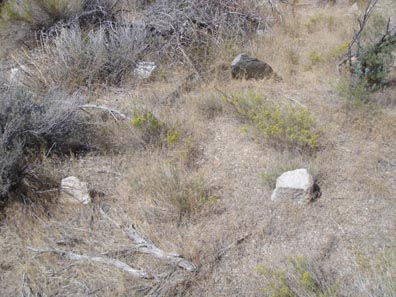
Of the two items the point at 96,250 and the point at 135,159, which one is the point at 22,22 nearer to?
the point at 135,159

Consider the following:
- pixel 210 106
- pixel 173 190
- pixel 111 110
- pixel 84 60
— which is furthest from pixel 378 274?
pixel 84 60

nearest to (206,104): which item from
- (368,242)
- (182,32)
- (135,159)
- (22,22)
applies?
(135,159)

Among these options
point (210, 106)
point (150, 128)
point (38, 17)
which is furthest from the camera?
point (38, 17)

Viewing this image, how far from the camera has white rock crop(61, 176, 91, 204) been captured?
2.95m

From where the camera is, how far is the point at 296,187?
2736 millimetres

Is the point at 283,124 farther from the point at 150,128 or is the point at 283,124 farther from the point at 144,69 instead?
the point at 144,69

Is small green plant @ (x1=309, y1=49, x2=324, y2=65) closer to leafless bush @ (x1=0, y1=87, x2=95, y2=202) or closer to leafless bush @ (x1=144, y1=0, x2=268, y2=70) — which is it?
leafless bush @ (x1=144, y1=0, x2=268, y2=70)

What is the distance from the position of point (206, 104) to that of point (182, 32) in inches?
68.6

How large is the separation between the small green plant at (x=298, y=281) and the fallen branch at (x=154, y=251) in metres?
0.46

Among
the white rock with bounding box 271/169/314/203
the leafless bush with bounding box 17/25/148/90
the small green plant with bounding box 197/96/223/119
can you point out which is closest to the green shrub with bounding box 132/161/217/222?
the white rock with bounding box 271/169/314/203

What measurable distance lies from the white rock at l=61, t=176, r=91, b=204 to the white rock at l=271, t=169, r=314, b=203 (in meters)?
1.50

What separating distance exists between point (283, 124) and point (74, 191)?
1.93m

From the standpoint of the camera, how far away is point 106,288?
7.57 ft

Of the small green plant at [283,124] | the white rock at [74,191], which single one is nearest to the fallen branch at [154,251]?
the white rock at [74,191]
